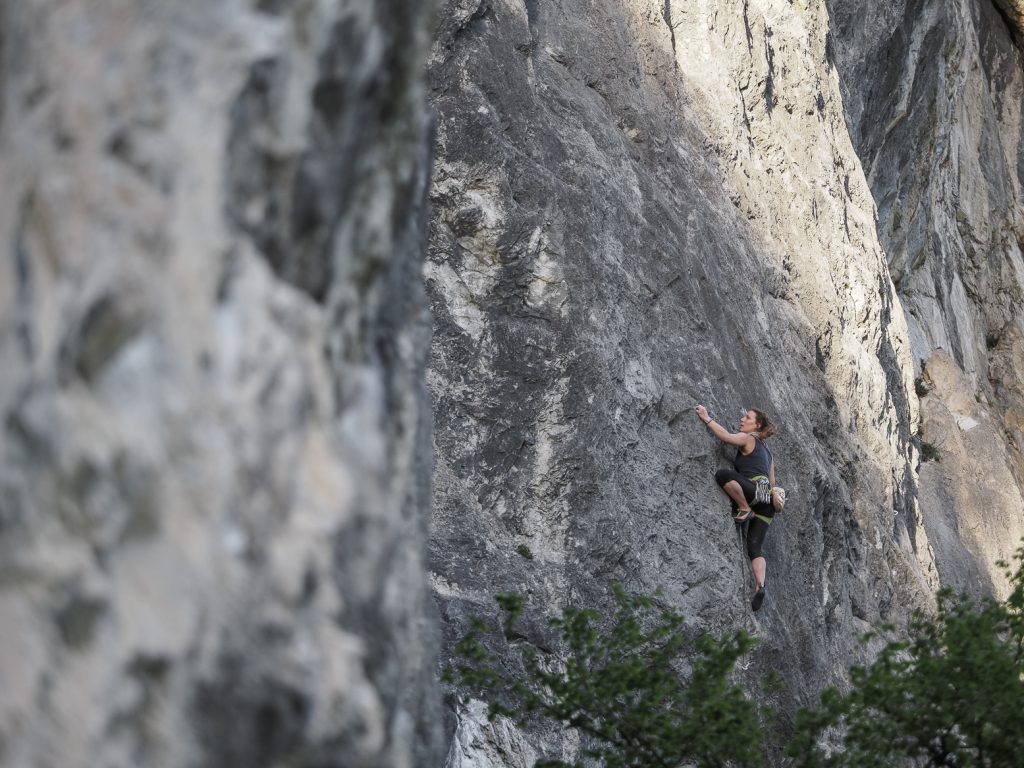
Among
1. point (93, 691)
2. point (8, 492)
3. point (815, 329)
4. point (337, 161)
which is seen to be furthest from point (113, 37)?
point (815, 329)

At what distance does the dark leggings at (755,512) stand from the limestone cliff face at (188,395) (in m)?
6.99

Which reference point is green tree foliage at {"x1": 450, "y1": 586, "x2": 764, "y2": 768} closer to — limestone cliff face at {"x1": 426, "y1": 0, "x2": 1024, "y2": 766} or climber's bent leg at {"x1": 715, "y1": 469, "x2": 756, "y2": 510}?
limestone cliff face at {"x1": 426, "y1": 0, "x2": 1024, "y2": 766}

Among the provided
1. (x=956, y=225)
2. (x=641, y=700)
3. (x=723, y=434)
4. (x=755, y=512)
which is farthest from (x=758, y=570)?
(x=956, y=225)

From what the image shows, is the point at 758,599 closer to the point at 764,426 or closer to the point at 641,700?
the point at 764,426

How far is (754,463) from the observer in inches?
375

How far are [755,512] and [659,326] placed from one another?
5.46ft

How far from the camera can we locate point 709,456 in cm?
950

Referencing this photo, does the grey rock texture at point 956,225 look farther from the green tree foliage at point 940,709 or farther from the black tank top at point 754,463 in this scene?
the green tree foliage at point 940,709

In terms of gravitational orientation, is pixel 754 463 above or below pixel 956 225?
below

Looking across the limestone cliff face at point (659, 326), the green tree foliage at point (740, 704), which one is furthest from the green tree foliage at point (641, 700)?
the limestone cliff face at point (659, 326)

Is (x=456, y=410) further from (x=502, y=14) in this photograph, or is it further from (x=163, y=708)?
(x=163, y=708)

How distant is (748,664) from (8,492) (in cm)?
759

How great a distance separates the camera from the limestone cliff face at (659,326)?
8.02 metres

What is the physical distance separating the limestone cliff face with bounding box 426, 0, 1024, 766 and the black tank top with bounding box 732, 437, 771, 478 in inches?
7.6
